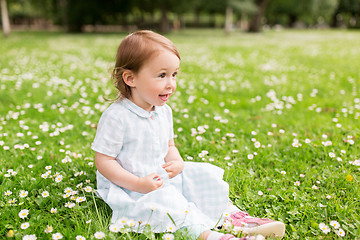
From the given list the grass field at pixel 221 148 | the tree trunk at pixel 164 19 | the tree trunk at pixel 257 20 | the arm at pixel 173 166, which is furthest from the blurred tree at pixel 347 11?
the arm at pixel 173 166

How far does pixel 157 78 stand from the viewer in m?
2.02

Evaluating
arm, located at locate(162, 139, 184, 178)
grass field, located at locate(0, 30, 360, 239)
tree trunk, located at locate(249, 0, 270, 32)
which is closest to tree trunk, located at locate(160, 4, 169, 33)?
tree trunk, located at locate(249, 0, 270, 32)

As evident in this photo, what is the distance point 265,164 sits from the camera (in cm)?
316

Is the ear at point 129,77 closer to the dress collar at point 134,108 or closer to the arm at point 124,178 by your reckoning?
the dress collar at point 134,108

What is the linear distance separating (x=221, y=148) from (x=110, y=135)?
169cm

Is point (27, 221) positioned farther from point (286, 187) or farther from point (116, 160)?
point (286, 187)

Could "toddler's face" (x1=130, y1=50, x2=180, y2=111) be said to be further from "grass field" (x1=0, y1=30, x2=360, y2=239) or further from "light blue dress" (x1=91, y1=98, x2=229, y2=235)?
"grass field" (x1=0, y1=30, x2=360, y2=239)

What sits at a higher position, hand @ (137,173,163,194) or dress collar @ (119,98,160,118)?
dress collar @ (119,98,160,118)

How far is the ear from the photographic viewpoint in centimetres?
204

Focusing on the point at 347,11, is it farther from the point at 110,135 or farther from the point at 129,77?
the point at 110,135

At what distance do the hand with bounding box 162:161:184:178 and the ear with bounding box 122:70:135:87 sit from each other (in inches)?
27.2

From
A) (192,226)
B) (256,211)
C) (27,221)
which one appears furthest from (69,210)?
(256,211)

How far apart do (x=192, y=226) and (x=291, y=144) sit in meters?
2.01

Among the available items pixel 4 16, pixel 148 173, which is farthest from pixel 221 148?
pixel 4 16
